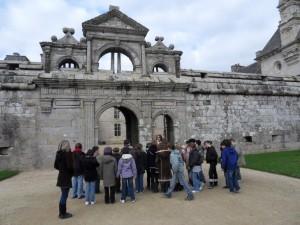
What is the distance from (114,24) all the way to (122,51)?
1.27 m

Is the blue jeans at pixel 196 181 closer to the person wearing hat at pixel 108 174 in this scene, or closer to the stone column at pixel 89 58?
the person wearing hat at pixel 108 174

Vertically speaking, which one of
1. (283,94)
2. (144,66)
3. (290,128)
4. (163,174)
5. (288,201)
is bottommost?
(288,201)

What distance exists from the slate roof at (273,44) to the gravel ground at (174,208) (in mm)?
17258

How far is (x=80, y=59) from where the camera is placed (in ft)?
41.4

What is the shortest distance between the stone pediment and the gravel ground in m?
7.73

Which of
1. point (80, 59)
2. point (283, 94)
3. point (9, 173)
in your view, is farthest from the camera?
point (283, 94)

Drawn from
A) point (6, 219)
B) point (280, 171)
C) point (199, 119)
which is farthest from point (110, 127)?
point (6, 219)

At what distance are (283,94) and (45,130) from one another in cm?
1271

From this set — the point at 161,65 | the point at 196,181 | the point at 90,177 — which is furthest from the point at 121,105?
the point at 90,177

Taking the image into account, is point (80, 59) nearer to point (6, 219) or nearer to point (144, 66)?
point (144, 66)

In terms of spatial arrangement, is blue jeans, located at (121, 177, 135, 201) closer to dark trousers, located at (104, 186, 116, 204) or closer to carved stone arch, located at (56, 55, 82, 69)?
dark trousers, located at (104, 186, 116, 204)

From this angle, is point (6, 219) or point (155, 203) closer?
point (6, 219)

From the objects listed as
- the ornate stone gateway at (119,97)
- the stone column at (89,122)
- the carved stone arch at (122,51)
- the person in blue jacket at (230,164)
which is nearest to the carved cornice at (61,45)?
the ornate stone gateway at (119,97)

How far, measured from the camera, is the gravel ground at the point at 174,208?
474cm
